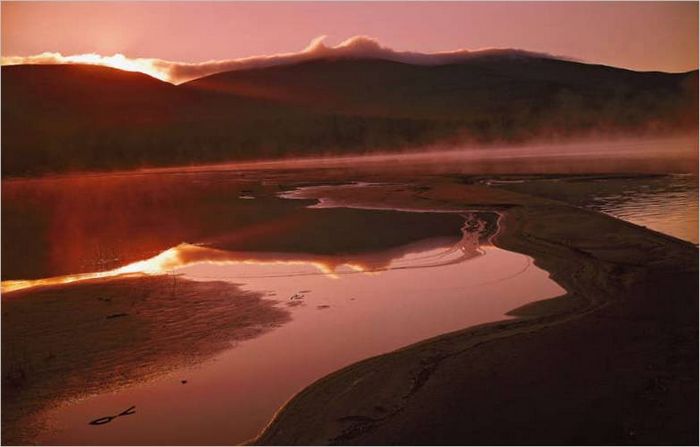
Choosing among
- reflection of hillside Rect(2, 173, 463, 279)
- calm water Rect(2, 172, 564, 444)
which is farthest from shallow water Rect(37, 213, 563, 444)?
reflection of hillside Rect(2, 173, 463, 279)

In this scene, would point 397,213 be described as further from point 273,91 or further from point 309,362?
point 273,91

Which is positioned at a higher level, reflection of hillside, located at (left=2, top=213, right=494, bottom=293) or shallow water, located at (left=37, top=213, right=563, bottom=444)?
reflection of hillside, located at (left=2, top=213, right=494, bottom=293)

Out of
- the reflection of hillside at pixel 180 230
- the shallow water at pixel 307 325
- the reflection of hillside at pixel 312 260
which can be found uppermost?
the reflection of hillside at pixel 180 230

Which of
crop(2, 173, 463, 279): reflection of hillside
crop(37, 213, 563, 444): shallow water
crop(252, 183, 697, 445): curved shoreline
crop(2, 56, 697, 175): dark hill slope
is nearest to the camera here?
crop(252, 183, 697, 445): curved shoreline

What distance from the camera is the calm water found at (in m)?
7.05

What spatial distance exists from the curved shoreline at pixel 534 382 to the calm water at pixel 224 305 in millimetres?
615

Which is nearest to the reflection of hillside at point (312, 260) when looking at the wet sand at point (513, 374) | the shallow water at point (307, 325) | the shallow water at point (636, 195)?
the shallow water at point (307, 325)

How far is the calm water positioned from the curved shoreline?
0.62 meters

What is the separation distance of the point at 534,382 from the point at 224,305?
5.61 meters

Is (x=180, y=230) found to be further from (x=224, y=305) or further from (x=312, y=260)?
(x=224, y=305)

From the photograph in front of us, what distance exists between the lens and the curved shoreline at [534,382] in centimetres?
587

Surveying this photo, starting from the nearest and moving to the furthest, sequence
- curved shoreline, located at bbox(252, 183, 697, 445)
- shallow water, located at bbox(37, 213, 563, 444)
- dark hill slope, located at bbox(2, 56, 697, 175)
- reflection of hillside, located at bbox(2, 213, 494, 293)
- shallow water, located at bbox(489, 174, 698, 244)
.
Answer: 1. curved shoreline, located at bbox(252, 183, 697, 445)
2. shallow water, located at bbox(37, 213, 563, 444)
3. reflection of hillside, located at bbox(2, 213, 494, 293)
4. shallow water, located at bbox(489, 174, 698, 244)
5. dark hill slope, located at bbox(2, 56, 697, 175)

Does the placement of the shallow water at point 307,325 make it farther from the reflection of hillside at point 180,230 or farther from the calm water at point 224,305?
the reflection of hillside at point 180,230

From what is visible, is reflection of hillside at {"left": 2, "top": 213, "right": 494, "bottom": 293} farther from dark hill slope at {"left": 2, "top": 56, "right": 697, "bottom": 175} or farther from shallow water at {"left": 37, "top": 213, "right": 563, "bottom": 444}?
dark hill slope at {"left": 2, "top": 56, "right": 697, "bottom": 175}
